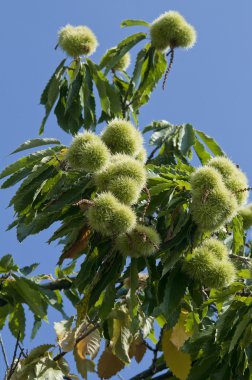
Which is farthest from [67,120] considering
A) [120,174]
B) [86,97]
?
[120,174]

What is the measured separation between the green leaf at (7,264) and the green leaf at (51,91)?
3.90 feet

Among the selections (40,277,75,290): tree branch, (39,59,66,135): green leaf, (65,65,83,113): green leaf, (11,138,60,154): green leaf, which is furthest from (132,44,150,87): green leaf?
(40,277,75,290): tree branch

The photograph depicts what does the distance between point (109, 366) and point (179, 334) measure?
1.29 ft

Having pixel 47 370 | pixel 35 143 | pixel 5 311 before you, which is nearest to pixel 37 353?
pixel 47 370

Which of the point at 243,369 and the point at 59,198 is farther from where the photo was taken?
the point at 59,198

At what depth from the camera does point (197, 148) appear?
3785mm

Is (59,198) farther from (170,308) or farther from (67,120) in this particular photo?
(67,120)

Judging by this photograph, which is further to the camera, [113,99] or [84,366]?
[113,99]

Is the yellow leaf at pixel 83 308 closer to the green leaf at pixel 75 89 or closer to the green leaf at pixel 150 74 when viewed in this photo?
the green leaf at pixel 75 89

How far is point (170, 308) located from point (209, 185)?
1.57 feet

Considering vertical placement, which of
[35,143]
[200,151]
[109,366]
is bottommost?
[109,366]

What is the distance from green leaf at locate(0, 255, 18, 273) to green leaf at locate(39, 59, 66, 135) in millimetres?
1188

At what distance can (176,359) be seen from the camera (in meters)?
3.22

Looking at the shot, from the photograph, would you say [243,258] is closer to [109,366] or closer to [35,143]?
[109,366]
